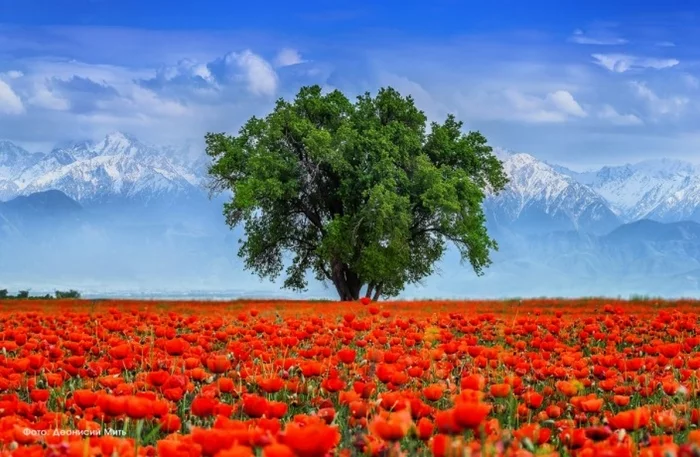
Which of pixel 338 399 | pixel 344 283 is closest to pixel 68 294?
pixel 344 283

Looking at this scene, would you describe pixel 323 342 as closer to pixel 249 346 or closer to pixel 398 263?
pixel 249 346

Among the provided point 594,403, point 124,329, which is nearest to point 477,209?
point 124,329

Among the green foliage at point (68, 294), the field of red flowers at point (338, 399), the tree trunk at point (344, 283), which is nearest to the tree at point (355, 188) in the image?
the tree trunk at point (344, 283)

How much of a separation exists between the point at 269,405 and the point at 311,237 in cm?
3565

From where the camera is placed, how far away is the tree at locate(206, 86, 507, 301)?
117ft

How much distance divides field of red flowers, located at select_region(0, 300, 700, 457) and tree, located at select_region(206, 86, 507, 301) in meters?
24.0

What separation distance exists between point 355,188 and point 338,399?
1212 inches

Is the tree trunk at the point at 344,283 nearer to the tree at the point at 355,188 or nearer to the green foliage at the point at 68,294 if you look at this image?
the tree at the point at 355,188

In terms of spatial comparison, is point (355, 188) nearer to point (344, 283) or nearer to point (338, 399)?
point (344, 283)

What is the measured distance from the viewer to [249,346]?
8.20 meters

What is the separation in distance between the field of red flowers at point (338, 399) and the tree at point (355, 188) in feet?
78.9

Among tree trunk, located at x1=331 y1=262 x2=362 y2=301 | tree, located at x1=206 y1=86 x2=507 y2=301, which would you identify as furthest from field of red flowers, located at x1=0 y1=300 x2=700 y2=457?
tree trunk, located at x1=331 y1=262 x2=362 y2=301

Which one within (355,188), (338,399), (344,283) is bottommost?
(338,399)

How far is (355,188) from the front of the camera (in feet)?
122
